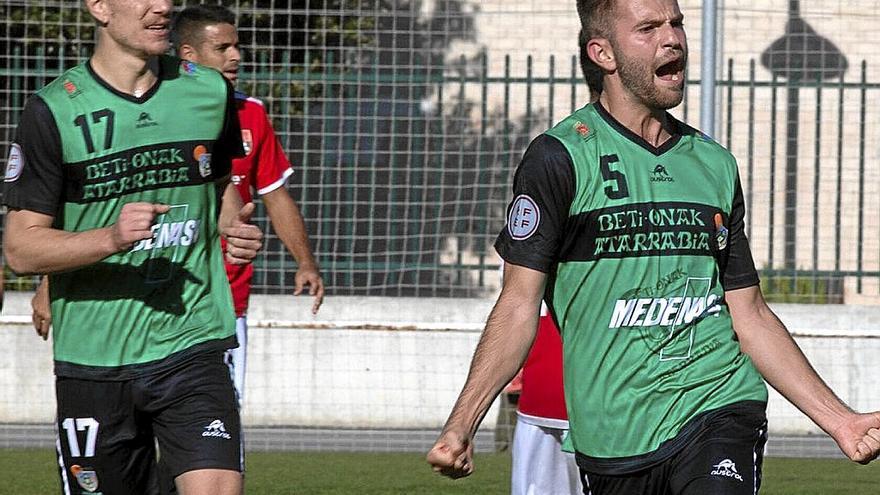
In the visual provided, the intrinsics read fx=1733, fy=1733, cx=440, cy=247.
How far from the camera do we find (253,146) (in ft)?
26.6

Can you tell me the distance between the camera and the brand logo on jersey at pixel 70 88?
5.41m

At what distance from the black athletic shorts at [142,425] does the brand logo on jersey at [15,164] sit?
0.67m

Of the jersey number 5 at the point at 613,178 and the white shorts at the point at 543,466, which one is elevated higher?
the jersey number 5 at the point at 613,178

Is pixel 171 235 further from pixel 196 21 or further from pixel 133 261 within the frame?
pixel 196 21

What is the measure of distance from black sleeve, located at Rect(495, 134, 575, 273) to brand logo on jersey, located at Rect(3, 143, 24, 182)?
65.8 inches

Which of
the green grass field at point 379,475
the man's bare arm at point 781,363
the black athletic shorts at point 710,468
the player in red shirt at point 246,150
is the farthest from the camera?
the green grass field at point 379,475

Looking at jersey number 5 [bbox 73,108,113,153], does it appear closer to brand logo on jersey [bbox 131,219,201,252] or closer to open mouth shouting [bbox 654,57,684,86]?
brand logo on jersey [bbox 131,219,201,252]

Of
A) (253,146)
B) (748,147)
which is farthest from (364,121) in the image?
(253,146)

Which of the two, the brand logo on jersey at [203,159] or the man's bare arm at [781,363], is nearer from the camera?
the man's bare arm at [781,363]

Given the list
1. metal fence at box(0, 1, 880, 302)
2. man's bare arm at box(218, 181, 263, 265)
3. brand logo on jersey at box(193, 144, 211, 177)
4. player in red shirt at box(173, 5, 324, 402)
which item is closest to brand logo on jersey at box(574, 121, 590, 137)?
man's bare arm at box(218, 181, 263, 265)

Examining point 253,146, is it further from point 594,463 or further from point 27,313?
point 27,313

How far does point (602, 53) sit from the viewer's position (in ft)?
15.7

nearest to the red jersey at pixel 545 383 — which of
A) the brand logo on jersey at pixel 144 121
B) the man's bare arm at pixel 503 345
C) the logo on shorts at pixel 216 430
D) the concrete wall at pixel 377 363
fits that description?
the logo on shorts at pixel 216 430

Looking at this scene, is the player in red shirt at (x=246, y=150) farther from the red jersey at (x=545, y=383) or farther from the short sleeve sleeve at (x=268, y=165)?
the red jersey at (x=545, y=383)
